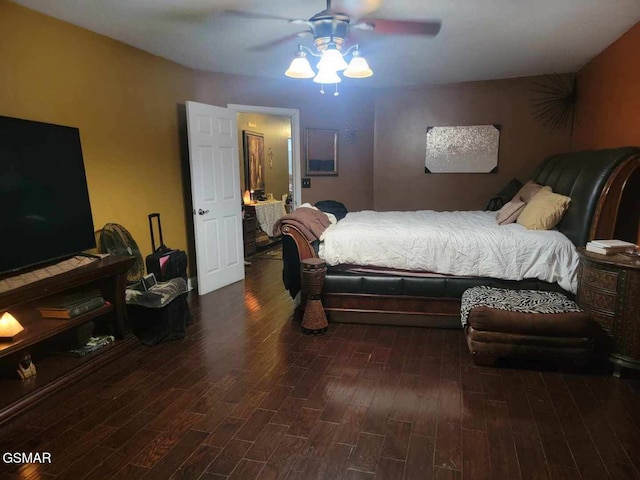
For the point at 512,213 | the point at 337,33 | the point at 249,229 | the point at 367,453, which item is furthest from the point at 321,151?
the point at 367,453

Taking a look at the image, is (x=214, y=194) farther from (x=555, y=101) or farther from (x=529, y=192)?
(x=555, y=101)

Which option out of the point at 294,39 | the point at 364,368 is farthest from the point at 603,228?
the point at 294,39

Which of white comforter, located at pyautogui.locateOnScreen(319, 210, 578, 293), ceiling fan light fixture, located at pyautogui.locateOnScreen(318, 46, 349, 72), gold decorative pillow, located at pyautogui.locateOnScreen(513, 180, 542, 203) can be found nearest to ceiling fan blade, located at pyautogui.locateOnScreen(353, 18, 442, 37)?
ceiling fan light fixture, located at pyautogui.locateOnScreen(318, 46, 349, 72)

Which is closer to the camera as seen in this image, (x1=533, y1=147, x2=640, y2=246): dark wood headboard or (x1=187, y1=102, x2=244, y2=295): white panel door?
(x1=533, y1=147, x2=640, y2=246): dark wood headboard

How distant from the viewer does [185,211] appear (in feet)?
15.4

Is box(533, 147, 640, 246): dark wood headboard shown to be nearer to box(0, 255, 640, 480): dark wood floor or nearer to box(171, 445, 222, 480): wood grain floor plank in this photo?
box(0, 255, 640, 480): dark wood floor

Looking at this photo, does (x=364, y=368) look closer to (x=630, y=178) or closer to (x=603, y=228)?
(x=603, y=228)

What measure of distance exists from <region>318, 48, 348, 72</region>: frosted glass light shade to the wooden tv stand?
1988 millimetres

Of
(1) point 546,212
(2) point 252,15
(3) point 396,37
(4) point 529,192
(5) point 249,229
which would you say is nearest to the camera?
(2) point 252,15

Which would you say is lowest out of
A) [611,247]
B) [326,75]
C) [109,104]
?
[611,247]

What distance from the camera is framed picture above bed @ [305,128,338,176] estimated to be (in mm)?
5758

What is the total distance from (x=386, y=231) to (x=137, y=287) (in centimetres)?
206

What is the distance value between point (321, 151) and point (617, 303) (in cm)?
409

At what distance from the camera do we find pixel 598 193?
3080mm
